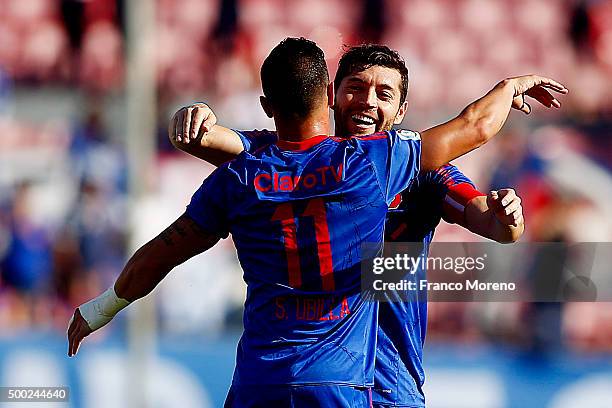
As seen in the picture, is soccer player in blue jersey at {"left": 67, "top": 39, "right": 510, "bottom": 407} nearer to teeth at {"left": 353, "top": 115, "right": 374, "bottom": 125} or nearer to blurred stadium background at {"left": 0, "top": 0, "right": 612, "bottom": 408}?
teeth at {"left": 353, "top": 115, "right": 374, "bottom": 125}

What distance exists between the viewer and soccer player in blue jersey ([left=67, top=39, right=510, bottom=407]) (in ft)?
11.7

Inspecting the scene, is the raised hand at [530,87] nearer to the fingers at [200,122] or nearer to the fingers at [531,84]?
the fingers at [531,84]

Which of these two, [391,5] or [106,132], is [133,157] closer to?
[106,132]

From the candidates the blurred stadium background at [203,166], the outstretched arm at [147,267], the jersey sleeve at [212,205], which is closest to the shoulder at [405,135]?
the jersey sleeve at [212,205]

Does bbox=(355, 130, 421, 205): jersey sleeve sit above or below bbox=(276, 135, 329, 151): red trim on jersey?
below

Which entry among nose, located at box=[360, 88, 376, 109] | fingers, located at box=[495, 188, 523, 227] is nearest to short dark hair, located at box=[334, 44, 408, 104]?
nose, located at box=[360, 88, 376, 109]

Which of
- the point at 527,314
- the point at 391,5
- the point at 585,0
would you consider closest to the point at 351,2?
the point at 391,5

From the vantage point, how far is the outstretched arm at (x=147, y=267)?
3.76 meters

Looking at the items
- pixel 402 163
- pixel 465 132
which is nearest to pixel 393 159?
pixel 402 163

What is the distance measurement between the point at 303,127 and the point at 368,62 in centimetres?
71

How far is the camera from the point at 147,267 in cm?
384

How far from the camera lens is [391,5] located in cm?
996

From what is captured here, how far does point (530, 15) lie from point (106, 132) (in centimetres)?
414

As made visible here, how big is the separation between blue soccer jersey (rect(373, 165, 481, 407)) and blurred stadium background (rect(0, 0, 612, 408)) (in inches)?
170
